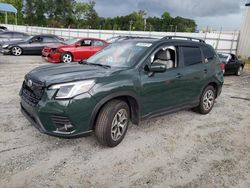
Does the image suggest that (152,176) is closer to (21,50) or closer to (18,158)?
(18,158)

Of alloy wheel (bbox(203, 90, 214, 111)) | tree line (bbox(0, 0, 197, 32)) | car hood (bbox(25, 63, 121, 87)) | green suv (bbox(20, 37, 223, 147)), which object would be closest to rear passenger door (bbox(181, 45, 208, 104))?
green suv (bbox(20, 37, 223, 147))

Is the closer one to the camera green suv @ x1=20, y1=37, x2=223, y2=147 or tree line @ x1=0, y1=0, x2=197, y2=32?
green suv @ x1=20, y1=37, x2=223, y2=147

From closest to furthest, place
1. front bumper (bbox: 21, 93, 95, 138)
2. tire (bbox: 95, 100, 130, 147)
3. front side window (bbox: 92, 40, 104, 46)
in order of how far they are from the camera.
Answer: front bumper (bbox: 21, 93, 95, 138), tire (bbox: 95, 100, 130, 147), front side window (bbox: 92, 40, 104, 46)

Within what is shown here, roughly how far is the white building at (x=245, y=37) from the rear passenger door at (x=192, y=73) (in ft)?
59.0

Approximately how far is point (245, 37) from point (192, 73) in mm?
19382

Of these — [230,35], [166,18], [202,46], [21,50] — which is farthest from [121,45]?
[166,18]

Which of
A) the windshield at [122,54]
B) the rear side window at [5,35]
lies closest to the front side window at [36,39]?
the rear side window at [5,35]

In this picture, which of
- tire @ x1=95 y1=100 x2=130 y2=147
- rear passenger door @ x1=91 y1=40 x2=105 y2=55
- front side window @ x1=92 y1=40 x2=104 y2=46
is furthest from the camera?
front side window @ x1=92 y1=40 x2=104 y2=46

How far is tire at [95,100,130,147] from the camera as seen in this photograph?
3588 mm

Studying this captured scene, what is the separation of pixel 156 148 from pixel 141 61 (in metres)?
1.44

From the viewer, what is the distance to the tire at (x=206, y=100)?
5.57 metres

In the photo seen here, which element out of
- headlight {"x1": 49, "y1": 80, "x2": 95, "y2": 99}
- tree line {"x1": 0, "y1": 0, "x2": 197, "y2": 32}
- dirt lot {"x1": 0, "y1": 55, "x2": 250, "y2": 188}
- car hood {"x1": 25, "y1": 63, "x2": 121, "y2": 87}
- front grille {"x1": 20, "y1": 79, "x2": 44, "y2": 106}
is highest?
tree line {"x1": 0, "y1": 0, "x2": 197, "y2": 32}

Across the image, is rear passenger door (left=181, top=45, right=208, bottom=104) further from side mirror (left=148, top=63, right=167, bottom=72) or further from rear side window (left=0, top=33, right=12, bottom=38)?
rear side window (left=0, top=33, right=12, bottom=38)

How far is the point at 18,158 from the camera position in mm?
3408
